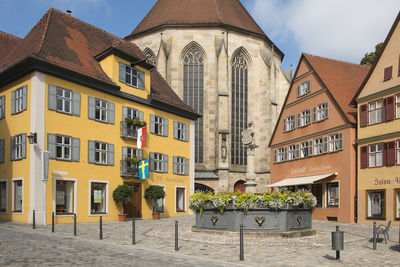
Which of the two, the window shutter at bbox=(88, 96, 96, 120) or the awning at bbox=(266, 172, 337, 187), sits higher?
the window shutter at bbox=(88, 96, 96, 120)

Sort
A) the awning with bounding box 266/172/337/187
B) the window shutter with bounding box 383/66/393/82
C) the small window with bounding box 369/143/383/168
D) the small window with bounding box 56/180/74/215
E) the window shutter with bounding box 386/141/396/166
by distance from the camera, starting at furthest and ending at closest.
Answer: the awning with bounding box 266/172/337/187 → the small window with bounding box 369/143/383/168 → the window shutter with bounding box 383/66/393/82 → the window shutter with bounding box 386/141/396/166 → the small window with bounding box 56/180/74/215

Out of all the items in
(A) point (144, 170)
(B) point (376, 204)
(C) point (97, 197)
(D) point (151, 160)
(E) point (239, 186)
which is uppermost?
(D) point (151, 160)

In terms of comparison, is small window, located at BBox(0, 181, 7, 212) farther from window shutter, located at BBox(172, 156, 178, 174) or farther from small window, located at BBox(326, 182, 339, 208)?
small window, located at BBox(326, 182, 339, 208)

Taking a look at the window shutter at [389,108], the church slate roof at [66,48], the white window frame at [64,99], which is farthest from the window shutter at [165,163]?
the window shutter at [389,108]

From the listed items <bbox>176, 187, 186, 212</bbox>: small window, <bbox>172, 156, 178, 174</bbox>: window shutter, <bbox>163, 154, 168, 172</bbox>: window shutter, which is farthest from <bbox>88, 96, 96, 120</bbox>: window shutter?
<bbox>176, 187, 186, 212</bbox>: small window

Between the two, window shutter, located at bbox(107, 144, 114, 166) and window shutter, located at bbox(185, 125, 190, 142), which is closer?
window shutter, located at bbox(107, 144, 114, 166)

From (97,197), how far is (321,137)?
14778 mm

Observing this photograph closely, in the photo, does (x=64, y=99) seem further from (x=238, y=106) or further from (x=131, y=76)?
(x=238, y=106)

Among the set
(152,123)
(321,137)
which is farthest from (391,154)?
A: (152,123)

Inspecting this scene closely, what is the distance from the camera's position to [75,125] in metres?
23.8

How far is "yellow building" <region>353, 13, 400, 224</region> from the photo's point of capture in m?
24.9

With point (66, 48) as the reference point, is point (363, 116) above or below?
below

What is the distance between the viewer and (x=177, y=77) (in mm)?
42188

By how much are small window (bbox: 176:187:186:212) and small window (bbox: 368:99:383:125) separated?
12354mm
